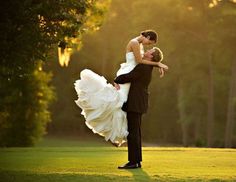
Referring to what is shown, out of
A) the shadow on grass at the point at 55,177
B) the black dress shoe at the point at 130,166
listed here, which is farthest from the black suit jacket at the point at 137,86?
the shadow on grass at the point at 55,177

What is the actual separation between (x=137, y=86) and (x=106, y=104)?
63 cm

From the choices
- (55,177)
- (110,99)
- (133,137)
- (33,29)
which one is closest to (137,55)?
(110,99)

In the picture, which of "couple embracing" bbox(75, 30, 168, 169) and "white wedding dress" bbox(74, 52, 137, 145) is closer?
"couple embracing" bbox(75, 30, 168, 169)

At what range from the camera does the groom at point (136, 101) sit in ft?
41.1

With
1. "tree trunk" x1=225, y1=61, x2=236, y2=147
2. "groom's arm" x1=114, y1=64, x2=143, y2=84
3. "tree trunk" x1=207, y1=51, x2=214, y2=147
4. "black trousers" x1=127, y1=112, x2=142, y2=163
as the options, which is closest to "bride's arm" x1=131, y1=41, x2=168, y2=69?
Result: "groom's arm" x1=114, y1=64, x2=143, y2=84

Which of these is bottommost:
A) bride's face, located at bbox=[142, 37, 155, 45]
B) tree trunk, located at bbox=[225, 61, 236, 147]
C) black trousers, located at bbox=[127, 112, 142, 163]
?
tree trunk, located at bbox=[225, 61, 236, 147]

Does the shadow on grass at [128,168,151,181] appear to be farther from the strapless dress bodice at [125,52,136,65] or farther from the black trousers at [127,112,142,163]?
the strapless dress bodice at [125,52,136,65]

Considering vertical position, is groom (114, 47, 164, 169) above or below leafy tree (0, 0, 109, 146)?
below

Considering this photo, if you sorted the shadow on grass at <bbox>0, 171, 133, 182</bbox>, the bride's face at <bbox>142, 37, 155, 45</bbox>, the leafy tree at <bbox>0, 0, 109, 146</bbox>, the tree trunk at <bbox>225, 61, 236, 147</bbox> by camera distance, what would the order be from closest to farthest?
the shadow on grass at <bbox>0, 171, 133, 182</bbox>, the bride's face at <bbox>142, 37, 155, 45</bbox>, the leafy tree at <bbox>0, 0, 109, 146</bbox>, the tree trunk at <bbox>225, 61, 236, 147</bbox>

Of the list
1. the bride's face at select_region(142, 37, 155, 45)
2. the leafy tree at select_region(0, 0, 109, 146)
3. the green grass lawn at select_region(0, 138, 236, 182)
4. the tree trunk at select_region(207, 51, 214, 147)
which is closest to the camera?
the green grass lawn at select_region(0, 138, 236, 182)

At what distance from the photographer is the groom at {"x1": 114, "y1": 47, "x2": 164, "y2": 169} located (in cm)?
1253

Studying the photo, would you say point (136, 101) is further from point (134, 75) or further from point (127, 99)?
point (134, 75)

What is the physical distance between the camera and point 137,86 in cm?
1261

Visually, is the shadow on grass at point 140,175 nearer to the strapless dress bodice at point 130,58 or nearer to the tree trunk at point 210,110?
the strapless dress bodice at point 130,58
